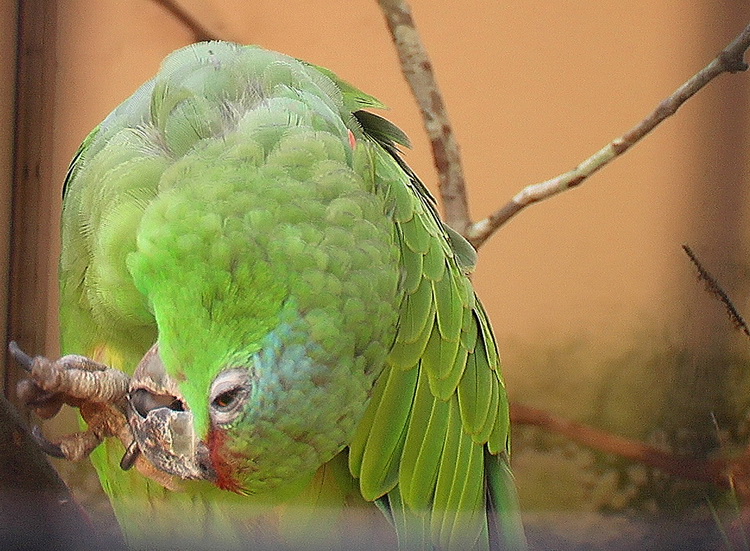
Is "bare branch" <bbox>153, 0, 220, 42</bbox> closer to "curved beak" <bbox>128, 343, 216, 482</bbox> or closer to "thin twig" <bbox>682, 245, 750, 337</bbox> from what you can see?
"curved beak" <bbox>128, 343, 216, 482</bbox>

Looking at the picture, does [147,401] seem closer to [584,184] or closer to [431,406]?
[431,406]

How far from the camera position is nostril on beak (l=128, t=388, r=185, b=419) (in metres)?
0.71

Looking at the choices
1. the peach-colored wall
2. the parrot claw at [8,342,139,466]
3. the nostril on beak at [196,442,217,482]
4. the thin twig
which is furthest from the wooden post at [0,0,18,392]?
the thin twig

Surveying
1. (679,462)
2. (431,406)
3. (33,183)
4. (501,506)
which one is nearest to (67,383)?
(431,406)

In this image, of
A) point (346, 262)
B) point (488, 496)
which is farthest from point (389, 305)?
point (488, 496)

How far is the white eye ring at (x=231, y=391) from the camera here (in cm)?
65

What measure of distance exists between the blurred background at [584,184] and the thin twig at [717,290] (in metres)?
0.01

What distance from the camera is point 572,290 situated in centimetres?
151

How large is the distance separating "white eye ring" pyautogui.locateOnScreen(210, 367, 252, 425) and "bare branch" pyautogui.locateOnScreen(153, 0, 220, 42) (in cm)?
85

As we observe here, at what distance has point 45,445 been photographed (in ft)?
2.24

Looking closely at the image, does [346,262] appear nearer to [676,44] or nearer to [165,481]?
[165,481]

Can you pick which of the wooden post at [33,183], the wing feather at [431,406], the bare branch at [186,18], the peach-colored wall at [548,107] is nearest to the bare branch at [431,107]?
the peach-colored wall at [548,107]

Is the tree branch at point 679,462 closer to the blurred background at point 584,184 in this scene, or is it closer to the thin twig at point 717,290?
the blurred background at point 584,184

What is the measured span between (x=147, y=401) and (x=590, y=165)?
1007 mm
